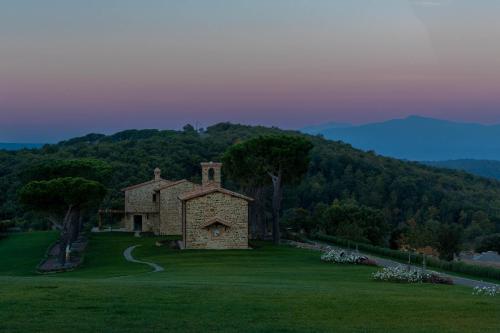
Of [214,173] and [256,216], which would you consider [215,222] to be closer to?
[214,173]

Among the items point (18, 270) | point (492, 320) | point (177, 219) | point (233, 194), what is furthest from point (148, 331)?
point (177, 219)

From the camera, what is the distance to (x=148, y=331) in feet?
43.0

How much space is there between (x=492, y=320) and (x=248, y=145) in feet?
126

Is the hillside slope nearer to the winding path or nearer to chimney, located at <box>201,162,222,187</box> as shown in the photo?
chimney, located at <box>201,162,222,187</box>

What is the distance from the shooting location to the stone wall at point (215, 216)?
45094 mm

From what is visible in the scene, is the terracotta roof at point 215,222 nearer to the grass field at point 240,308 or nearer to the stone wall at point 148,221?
the stone wall at point 148,221

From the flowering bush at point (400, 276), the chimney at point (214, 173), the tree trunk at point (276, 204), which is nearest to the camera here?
the flowering bush at point (400, 276)

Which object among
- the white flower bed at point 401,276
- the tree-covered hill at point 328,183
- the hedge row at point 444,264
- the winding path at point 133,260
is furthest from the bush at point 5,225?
the white flower bed at point 401,276

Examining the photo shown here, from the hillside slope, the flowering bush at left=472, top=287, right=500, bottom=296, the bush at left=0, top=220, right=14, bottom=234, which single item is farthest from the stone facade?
the flowering bush at left=472, top=287, right=500, bottom=296

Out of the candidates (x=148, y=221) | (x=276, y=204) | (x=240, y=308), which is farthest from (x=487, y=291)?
(x=148, y=221)

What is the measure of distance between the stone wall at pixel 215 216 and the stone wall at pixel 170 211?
12.3 m

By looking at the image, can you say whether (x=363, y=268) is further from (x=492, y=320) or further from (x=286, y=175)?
(x=286, y=175)

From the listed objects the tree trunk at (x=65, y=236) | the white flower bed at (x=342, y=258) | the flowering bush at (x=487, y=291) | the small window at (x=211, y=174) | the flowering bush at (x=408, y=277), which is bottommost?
the flowering bush at (x=487, y=291)

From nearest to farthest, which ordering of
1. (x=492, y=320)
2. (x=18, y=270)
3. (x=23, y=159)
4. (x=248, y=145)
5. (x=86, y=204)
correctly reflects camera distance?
(x=492, y=320) < (x=18, y=270) < (x=86, y=204) < (x=248, y=145) < (x=23, y=159)
